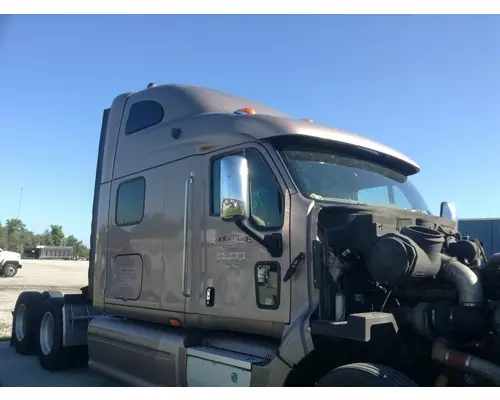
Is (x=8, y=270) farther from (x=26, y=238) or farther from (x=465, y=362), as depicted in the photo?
(x=26, y=238)

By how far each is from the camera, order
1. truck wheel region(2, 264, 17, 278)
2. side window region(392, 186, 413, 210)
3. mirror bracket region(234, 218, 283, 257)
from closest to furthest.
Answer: mirror bracket region(234, 218, 283, 257)
side window region(392, 186, 413, 210)
truck wheel region(2, 264, 17, 278)

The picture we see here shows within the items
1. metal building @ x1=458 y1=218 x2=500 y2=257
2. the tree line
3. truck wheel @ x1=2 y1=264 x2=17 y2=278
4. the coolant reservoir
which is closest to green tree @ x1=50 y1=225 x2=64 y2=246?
the tree line

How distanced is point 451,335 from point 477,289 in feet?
1.16

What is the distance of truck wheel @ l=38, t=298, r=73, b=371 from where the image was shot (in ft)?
22.3

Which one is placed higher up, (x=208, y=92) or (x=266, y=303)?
(x=208, y=92)

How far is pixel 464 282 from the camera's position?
3.34 metres

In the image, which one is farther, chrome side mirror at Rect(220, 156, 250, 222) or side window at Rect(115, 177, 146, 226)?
side window at Rect(115, 177, 146, 226)

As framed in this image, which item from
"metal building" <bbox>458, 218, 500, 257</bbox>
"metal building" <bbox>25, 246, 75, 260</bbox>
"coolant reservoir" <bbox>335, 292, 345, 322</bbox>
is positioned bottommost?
"coolant reservoir" <bbox>335, 292, 345, 322</bbox>

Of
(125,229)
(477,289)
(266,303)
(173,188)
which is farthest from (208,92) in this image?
(477,289)

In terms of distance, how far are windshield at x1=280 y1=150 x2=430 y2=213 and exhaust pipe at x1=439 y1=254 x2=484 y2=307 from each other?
1012 mm

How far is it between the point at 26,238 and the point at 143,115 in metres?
84.8

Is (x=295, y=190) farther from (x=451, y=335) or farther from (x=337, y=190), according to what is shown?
(x=451, y=335)

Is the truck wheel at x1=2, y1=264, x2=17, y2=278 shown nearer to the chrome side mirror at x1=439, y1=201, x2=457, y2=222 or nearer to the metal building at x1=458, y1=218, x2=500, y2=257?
the metal building at x1=458, y1=218, x2=500, y2=257

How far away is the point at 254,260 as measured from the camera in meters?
4.13
